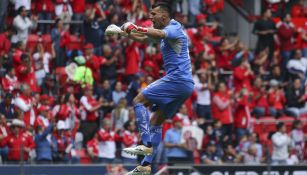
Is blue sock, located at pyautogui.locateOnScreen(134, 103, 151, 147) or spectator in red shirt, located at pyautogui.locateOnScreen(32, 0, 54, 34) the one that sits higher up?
spectator in red shirt, located at pyautogui.locateOnScreen(32, 0, 54, 34)

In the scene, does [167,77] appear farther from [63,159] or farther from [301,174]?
[301,174]

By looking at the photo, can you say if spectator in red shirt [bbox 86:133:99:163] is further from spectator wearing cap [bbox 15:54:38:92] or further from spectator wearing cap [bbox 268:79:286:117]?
spectator wearing cap [bbox 268:79:286:117]

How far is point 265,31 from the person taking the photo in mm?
31359

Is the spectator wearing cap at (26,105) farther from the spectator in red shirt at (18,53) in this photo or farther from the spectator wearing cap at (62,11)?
the spectator wearing cap at (62,11)

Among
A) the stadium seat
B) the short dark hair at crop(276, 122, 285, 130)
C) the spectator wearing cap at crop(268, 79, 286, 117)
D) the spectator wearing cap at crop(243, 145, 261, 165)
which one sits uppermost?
the stadium seat

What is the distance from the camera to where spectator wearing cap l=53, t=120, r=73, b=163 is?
80.2ft

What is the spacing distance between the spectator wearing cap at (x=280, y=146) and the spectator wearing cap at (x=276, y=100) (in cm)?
138

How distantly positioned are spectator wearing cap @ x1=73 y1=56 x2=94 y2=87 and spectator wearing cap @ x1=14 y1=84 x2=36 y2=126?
173 centimetres

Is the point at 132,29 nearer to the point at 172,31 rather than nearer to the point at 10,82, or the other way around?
the point at 172,31

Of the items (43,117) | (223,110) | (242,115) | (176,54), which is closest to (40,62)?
(43,117)

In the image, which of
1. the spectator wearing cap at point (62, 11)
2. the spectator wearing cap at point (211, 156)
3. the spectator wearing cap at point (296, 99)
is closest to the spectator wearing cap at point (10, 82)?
the spectator wearing cap at point (62, 11)

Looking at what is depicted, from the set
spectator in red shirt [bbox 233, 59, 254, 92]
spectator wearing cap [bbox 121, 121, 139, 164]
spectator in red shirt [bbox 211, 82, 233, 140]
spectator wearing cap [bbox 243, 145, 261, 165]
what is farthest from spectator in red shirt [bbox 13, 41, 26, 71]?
spectator in red shirt [bbox 233, 59, 254, 92]

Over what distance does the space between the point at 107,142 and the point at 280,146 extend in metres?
4.24

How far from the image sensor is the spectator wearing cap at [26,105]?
80.8ft
